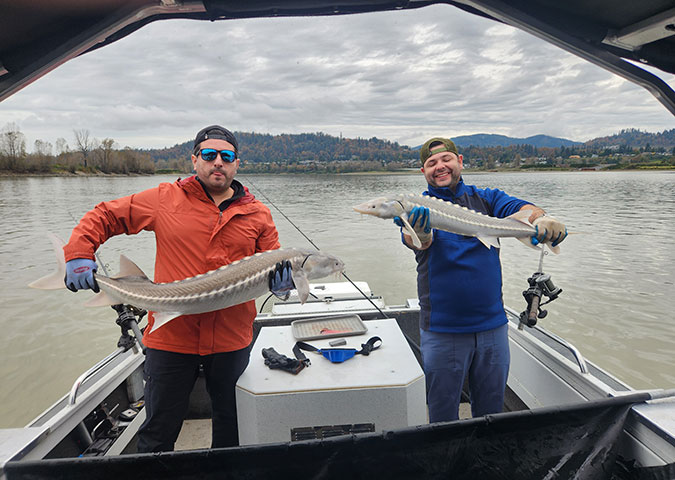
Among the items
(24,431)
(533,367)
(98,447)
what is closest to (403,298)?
(533,367)

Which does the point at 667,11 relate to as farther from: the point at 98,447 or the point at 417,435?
the point at 98,447

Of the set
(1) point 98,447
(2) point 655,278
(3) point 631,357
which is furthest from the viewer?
(2) point 655,278

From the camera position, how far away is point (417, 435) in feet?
4.05

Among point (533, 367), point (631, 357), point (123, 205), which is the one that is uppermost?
point (123, 205)

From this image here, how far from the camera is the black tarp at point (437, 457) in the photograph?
3.76 ft

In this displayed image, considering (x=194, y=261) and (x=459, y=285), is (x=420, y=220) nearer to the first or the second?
(x=459, y=285)

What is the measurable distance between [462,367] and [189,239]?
4.82ft

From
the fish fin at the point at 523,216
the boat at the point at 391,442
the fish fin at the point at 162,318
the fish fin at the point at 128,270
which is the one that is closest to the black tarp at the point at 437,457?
the boat at the point at 391,442

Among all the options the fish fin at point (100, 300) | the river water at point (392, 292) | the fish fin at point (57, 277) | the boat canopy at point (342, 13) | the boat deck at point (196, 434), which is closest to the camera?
the boat canopy at point (342, 13)

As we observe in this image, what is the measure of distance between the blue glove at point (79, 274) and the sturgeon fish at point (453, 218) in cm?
115

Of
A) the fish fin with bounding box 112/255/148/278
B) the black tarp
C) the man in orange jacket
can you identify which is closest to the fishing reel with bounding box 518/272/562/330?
the black tarp

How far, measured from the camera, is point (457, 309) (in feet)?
6.63

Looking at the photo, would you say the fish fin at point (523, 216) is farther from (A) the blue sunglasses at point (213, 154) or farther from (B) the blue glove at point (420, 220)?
(A) the blue sunglasses at point (213, 154)

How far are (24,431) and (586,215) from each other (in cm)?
2220
